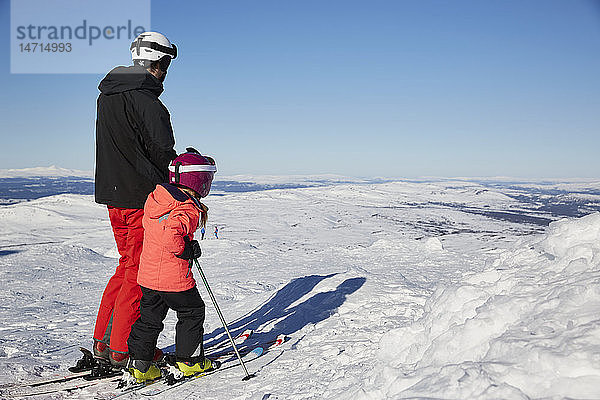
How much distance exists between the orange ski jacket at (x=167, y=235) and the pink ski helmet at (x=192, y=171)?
117 mm

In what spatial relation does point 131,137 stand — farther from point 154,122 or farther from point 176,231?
point 176,231

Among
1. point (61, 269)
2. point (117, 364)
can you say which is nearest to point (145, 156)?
point (117, 364)

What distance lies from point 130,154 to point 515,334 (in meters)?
2.75

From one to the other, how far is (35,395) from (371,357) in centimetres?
243

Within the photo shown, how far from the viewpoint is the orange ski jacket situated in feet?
9.12

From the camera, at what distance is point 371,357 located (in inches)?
122

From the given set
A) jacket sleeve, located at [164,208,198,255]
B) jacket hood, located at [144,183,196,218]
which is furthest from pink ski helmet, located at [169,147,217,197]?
jacket sleeve, located at [164,208,198,255]

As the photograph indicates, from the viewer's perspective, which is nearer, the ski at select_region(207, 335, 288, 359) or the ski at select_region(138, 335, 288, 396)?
the ski at select_region(138, 335, 288, 396)

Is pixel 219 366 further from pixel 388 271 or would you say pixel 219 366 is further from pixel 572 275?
pixel 388 271

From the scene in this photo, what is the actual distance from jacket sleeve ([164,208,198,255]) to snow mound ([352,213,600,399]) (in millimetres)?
1527

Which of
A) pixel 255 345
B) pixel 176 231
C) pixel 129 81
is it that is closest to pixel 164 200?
pixel 176 231

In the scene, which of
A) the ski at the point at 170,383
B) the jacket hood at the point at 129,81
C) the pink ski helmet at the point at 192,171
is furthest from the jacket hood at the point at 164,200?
the ski at the point at 170,383

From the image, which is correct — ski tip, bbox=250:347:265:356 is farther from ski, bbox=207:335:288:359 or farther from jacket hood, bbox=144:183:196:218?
jacket hood, bbox=144:183:196:218

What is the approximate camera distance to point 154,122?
2922mm
